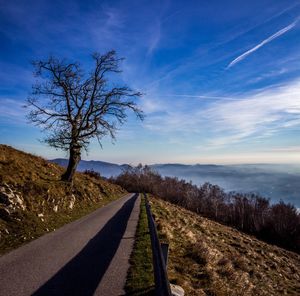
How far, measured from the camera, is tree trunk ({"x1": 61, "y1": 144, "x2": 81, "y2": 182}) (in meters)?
23.7

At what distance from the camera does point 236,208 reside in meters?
96.4

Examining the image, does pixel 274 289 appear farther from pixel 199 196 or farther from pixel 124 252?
pixel 199 196

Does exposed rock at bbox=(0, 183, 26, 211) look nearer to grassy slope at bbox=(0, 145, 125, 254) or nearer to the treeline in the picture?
grassy slope at bbox=(0, 145, 125, 254)

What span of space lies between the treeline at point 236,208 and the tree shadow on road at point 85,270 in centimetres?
5888

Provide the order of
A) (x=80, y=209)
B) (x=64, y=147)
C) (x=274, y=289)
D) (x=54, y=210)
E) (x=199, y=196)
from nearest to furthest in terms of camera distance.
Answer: (x=274, y=289) → (x=54, y=210) → (x=80, y=209) → (x=64, y=147) → (x=199, y=196)

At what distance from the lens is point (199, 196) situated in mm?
115375

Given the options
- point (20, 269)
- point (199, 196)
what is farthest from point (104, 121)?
point (199, 196)

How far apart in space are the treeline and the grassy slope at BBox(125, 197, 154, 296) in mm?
58230

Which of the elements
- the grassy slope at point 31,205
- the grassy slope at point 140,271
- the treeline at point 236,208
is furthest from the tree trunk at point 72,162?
the treeline at point 236,208

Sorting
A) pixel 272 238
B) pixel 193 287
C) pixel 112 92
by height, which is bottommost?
pixel 272 238

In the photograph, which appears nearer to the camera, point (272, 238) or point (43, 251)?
point (43, 251)

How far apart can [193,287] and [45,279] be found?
3.83 m

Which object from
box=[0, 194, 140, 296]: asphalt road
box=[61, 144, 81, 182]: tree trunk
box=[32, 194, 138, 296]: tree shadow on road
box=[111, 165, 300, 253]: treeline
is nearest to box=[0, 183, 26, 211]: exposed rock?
box=[0, 194, 140, 296]: asphalt road

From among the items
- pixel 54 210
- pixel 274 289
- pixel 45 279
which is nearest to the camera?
pixel 45 279
